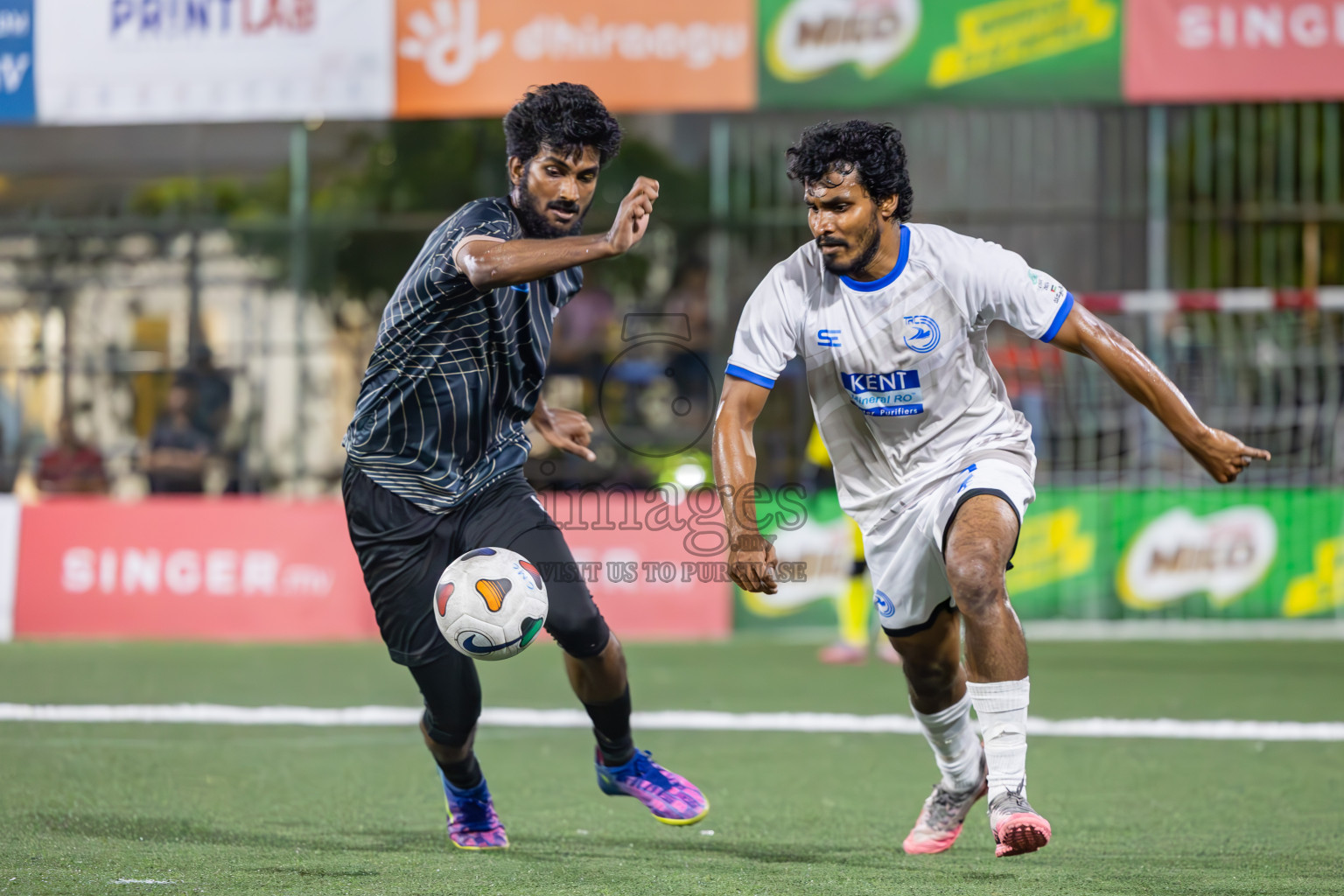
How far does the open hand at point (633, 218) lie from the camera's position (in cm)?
439

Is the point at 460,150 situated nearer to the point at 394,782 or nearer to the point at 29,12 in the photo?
the point at 29,12

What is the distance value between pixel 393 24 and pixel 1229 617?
7951mm

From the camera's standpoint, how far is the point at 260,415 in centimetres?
1407

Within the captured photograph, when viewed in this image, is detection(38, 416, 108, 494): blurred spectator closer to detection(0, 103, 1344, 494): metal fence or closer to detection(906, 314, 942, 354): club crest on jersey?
detection(0, 103, 1344, 494): metal fence

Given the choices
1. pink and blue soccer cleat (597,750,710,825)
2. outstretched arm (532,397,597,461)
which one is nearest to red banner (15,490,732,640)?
outstretched arm (532,397,597,461)

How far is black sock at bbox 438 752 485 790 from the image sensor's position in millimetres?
5312

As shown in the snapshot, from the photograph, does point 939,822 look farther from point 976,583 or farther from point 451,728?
point 451,728

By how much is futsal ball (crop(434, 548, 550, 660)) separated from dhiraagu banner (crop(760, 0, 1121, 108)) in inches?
326

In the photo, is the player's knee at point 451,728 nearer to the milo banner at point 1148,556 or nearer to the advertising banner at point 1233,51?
the milo banner at point 1148,556

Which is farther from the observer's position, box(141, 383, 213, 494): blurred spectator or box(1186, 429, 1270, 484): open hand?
box(141, 383, 213, 494): blurred spectator

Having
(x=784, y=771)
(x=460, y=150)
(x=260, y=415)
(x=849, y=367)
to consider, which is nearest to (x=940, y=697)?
(x=849, y=367)

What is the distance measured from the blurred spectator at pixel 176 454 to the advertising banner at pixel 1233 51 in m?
8.13

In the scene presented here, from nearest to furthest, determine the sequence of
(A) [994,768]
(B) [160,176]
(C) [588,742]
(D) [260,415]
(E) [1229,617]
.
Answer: (A) [994,768] → (C) [588,742] → (E) [1229,617] → (D) [260,415] → (B) [160,176]

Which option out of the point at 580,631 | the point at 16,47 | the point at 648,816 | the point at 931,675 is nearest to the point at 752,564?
the point at 580,631
